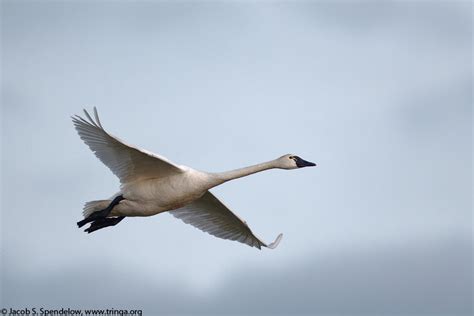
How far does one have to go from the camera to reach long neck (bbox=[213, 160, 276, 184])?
18.2m

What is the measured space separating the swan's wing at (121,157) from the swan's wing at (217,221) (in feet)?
6.34

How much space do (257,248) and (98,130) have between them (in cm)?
502

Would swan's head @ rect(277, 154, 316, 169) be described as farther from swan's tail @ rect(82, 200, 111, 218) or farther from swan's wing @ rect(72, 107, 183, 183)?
swan's tail @ rect(82, 200, 111, 218)

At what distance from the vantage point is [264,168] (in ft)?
61.7

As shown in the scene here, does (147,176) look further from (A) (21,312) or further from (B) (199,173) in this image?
(A) (21,312)

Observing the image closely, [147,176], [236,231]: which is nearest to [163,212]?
[147,176]

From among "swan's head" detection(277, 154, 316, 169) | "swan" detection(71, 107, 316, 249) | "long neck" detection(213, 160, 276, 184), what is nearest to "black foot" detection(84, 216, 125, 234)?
"swan" detection(71, 107, 316, 249)

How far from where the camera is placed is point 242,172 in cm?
1848

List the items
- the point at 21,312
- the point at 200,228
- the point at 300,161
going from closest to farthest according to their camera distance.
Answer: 1. the point at 21,312
2. the point at 300,161
3. the point at 200,228

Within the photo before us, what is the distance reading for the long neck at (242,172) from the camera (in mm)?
18234

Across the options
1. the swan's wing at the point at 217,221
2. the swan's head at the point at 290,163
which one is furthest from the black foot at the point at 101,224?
the swan's head at the point at 290,163

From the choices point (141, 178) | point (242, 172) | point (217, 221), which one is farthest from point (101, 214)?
point (242, 172)

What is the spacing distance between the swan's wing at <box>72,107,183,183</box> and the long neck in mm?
825

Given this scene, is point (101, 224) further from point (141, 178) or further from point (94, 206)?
point (141, 178)
